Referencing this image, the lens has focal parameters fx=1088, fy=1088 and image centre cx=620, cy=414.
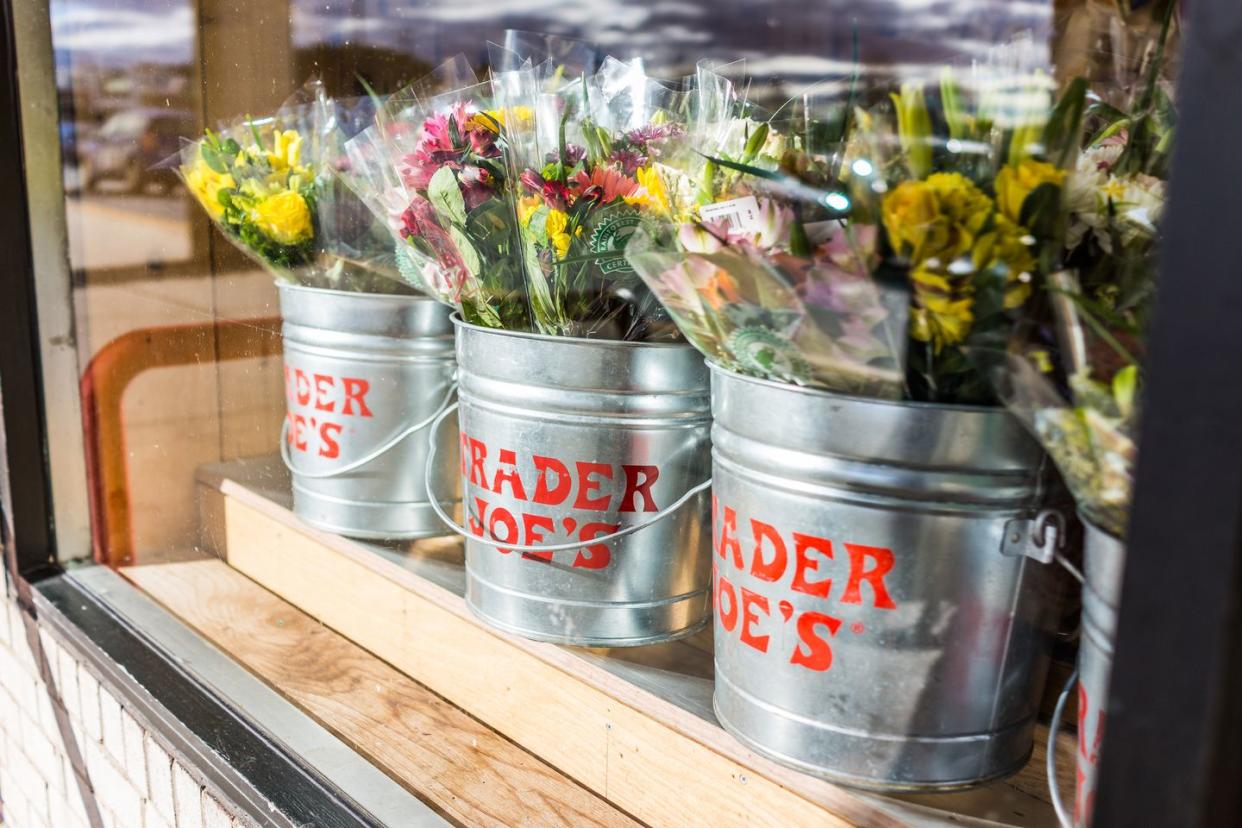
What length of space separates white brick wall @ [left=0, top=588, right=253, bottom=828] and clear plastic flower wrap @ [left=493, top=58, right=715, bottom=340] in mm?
706

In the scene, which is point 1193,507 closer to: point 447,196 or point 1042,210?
point 1042,210

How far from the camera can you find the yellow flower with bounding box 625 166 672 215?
96cm

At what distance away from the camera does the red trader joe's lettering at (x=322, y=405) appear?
1.37m

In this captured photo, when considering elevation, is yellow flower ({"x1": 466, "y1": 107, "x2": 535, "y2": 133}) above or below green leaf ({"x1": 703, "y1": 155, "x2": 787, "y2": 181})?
above

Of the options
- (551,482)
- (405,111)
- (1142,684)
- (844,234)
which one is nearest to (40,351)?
(405,111)

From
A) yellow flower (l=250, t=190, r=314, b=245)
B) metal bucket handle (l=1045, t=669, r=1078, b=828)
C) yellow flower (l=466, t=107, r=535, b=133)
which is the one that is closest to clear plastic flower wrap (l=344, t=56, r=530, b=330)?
yellow flower (l=466, t=107, r=535, b=133)

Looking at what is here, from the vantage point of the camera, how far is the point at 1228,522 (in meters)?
0.46

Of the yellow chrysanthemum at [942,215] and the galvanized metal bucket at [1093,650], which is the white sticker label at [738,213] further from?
the galvanized metal bucket at [1093,650]

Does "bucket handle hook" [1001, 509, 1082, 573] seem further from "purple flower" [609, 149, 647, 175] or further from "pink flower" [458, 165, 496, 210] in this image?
"pink flower" [458, 165, 496, 210]

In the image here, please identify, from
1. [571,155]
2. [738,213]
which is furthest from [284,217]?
[738,213]

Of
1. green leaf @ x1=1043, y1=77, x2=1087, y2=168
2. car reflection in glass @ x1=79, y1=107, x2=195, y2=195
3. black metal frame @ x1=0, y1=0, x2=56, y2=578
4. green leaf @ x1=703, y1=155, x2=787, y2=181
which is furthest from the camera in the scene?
black metal frame @ x1=0, y1=0, x2=56, y2=578

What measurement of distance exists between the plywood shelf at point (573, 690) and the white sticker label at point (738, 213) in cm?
44

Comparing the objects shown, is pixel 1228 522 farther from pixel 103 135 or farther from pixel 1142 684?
pixel 103 135

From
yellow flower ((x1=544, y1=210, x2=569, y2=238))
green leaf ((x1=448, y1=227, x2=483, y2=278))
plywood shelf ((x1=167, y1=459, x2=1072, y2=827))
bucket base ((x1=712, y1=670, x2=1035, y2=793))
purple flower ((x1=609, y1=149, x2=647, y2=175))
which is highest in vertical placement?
purple flower ((x1=609, y1=149, x2=647, y2=175))
